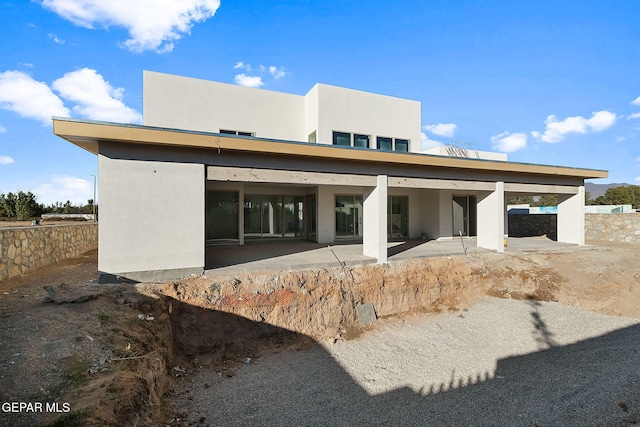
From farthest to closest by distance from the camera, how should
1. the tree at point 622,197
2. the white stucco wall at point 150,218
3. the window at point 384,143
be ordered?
the tree at point 622,197
the window at point 384,143
the white stucco wall at point 150,218

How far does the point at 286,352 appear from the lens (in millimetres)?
7715

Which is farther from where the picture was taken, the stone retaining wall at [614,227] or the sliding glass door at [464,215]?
the stone retaining wall at [614,227]

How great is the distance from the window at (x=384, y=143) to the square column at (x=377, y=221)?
583 centimetres

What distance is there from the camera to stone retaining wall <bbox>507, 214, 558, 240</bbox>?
20500 millimetres

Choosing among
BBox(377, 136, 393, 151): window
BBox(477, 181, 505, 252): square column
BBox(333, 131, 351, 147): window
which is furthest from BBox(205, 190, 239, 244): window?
BBox(477, 181, 505, 252): square column

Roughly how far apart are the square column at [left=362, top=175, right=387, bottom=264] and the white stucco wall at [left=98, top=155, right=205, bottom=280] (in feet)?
19.1

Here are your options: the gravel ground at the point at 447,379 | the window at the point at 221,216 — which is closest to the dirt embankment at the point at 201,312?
the gravel ground at the point at 447,379

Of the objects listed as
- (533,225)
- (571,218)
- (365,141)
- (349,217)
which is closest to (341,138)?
(365,141)

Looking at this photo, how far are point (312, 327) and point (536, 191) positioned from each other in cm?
1271

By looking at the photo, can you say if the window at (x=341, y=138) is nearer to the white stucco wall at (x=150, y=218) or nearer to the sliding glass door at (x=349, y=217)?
the sliding glass door at (x=349, y=217)

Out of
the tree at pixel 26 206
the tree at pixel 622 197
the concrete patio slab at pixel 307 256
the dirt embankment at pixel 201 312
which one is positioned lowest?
the dirt embankment at pixel 201 312

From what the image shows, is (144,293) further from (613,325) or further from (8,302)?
(613,325)

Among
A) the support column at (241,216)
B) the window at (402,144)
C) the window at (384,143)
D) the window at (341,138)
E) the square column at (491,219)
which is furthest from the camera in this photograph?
the window at (402,144)

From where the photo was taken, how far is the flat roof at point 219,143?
7277 millimetres
